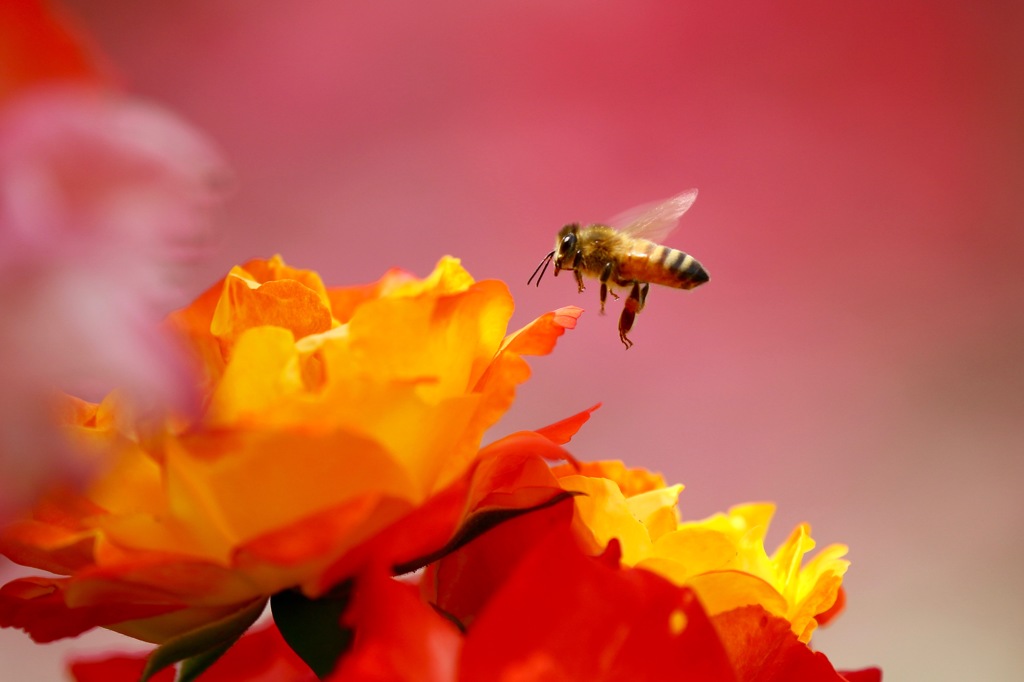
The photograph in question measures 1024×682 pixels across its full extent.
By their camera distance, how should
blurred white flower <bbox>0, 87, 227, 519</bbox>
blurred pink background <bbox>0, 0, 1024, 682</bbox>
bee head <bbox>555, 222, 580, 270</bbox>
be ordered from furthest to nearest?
blurred pink background <bbox>0, 0, 1024, 682</bbox>, bee head <bbox>555, 222, 580, 270</bbox>, blurred white flower <bbox>0, 87, 227, 519</bbox>

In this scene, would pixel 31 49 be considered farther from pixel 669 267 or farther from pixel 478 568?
pixel 669 267

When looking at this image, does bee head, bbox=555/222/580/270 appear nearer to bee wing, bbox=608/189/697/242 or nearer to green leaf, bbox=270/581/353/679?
bee wing, bbox=608/189/697/242

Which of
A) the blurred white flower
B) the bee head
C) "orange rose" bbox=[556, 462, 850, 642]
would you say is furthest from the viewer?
the bee head

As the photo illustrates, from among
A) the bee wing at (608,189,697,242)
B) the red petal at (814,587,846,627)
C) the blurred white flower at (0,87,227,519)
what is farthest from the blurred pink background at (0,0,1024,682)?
the blurred white flower at (0,87,227,519)

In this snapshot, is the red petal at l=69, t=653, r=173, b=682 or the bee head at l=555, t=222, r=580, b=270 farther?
the bee head at l=555, t=222, r=580, b=270

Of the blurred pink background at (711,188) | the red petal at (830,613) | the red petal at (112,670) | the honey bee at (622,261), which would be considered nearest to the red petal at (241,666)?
the red petal at (112,670)

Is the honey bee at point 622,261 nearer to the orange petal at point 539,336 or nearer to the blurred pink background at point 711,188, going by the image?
the orange petal at point 539,336

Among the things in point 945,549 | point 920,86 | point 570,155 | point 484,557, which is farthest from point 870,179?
point 484,557

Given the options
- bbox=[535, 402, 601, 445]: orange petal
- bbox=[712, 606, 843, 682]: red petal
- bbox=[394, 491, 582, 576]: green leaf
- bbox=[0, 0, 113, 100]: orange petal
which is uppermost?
bbox=[0, 0, 113, 100]: orange petal
